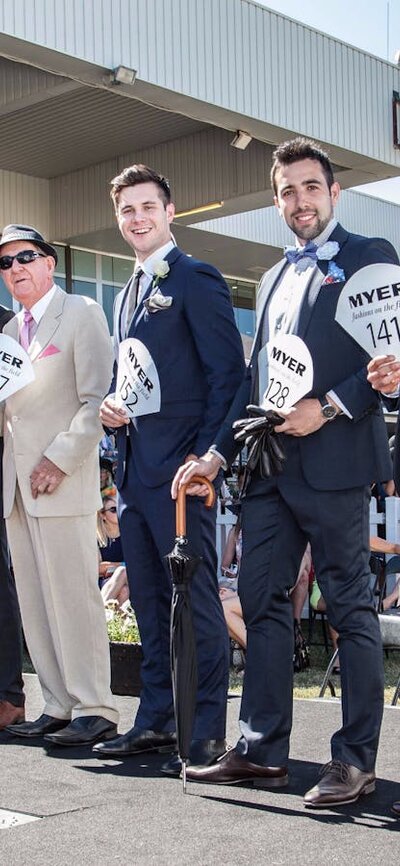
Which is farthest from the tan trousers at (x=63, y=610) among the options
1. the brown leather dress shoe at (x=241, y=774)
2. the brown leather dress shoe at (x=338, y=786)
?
the brown leather dress shoe at (x=338, y=786)

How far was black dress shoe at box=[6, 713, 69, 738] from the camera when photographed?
4586mm

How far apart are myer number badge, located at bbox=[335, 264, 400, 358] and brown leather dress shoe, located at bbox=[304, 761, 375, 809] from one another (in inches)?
47.4

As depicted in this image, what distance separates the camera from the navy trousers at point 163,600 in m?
4.03

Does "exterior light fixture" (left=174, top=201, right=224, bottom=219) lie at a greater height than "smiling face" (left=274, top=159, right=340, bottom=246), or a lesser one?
greater

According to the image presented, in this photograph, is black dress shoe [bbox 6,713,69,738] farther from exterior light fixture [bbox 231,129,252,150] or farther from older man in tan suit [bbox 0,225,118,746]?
exterior light fixture [bbox 231,129,252,150]

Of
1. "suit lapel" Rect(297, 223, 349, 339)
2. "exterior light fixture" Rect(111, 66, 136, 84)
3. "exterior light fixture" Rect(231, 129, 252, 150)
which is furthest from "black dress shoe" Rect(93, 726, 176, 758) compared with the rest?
"exterior light fixture" Rect(231, 129, 252, 150)

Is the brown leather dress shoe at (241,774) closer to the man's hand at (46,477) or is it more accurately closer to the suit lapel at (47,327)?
the man's hand at (46,477)

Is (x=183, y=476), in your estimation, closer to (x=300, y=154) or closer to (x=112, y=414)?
(x=112, y=414)

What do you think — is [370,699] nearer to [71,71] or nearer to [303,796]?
[303,796]

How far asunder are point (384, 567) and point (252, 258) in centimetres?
1471

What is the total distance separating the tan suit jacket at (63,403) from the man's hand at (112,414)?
0.78 feet

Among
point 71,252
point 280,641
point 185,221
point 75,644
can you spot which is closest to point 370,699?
point 280,641

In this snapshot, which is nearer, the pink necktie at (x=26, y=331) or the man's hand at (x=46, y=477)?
the man's hand at (x=46, y=477)

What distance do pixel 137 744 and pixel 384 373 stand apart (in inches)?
67.9
